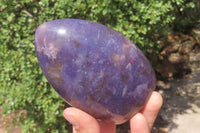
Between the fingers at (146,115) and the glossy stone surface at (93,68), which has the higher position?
the glossy stone surface at (93,68)

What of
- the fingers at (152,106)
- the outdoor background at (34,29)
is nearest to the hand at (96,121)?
the fingers at (152,106)

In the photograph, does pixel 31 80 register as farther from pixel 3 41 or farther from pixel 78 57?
pixel 78 57

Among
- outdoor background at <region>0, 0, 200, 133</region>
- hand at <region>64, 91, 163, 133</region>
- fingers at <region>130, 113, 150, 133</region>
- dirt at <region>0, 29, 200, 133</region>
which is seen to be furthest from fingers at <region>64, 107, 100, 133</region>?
dirt at <region>0, 29, 200, 133</region>

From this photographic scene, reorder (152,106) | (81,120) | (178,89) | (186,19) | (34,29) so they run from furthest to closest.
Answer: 1. (186,19)
2. (178,89)
3. (34,29)
4. (152,106)
5. (81,120)

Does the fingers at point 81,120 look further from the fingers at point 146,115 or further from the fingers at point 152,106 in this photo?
the fingers at point 152,106

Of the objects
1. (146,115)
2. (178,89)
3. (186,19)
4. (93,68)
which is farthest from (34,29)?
(186,19)

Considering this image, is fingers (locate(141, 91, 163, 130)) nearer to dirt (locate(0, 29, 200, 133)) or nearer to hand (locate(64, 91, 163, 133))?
hand (locate(64, 91, 163, 133))

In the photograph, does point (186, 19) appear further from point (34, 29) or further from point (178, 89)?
point (34, 29)
